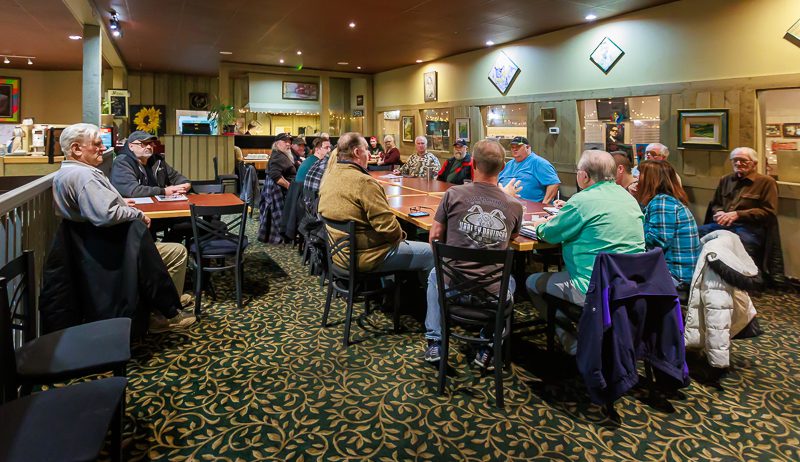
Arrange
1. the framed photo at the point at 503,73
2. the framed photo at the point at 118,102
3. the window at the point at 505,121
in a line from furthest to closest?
the framed photo at the point at 118,102
the window at the point at 505,121
the framed photo at the point at 503,73

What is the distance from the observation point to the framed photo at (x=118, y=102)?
1029 cm

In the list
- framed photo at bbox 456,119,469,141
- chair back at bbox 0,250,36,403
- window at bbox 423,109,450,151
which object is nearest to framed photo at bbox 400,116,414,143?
window at bbox 423,109,450,151

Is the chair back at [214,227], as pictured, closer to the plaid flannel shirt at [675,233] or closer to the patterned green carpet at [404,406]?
the patterned green carpet at [404,406]

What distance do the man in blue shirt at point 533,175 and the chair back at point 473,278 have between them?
2727 mm

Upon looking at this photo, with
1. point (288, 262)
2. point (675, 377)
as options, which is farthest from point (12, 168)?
point (675, 377)

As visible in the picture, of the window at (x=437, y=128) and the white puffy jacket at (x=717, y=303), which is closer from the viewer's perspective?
the white puffy jacket at (x=717, y=303)

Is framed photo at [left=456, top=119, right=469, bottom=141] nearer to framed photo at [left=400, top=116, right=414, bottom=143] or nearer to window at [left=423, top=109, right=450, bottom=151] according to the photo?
window at [left=423, top=109, right=450, bottom=151]

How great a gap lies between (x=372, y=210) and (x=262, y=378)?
1231mm

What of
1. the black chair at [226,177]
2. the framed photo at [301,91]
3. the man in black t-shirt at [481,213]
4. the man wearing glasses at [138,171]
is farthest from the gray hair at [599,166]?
the framed photo at [301,91]

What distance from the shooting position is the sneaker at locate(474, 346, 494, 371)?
3008 mm

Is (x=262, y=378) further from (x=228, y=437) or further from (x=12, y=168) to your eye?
(x=12, y=168)

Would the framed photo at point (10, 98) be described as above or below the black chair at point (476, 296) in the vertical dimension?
above

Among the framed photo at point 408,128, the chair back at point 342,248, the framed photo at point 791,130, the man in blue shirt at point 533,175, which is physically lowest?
the chair back at point 342,248

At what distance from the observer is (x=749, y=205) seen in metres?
4.63
